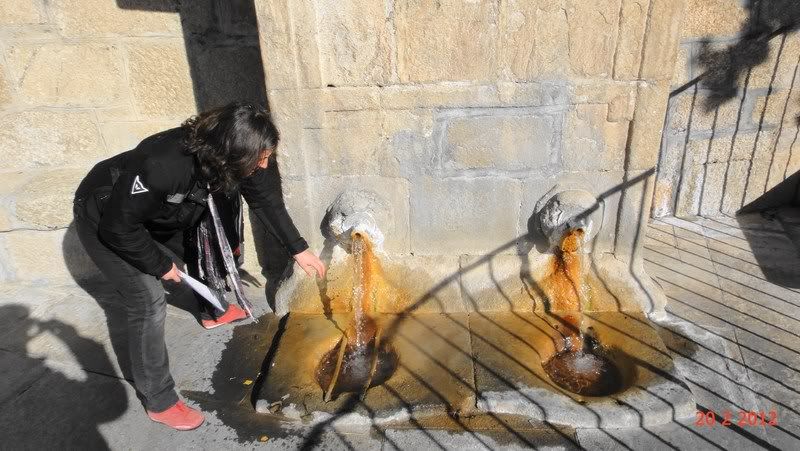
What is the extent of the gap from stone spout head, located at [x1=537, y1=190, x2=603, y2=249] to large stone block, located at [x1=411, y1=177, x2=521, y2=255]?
216 mm

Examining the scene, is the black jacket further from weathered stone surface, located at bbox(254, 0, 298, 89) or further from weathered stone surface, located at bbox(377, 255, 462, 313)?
weathered stone surface, located at bbox(377, 255, 462, 313)

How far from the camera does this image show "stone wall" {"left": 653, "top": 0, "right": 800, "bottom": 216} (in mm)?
4246

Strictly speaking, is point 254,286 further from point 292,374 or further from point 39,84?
point 39,84

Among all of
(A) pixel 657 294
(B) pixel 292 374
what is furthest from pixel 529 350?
(B) pixel 292 374

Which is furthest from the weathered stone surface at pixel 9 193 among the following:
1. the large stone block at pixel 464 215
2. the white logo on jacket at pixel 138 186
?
the large stone block at pixel 464 215

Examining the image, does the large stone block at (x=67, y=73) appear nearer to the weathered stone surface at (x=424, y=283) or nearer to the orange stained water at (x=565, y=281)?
the weathered stone surface at (x=424, y=283)

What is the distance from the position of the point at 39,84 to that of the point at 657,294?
4271 mm

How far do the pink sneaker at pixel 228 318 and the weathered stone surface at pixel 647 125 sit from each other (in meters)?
2.65

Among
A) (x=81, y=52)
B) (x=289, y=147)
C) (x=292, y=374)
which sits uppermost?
(x=81, y=52)

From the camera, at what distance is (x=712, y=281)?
4.00m

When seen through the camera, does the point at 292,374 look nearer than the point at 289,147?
Yes

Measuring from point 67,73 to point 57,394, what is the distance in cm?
204

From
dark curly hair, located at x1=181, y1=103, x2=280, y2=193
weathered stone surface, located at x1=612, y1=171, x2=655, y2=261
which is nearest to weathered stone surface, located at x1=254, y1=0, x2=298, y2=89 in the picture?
dark curly hair, located at x1=181, y1=103, x2=280, y2=193

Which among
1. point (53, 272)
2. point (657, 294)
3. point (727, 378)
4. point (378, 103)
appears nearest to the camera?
point (727, 378)
